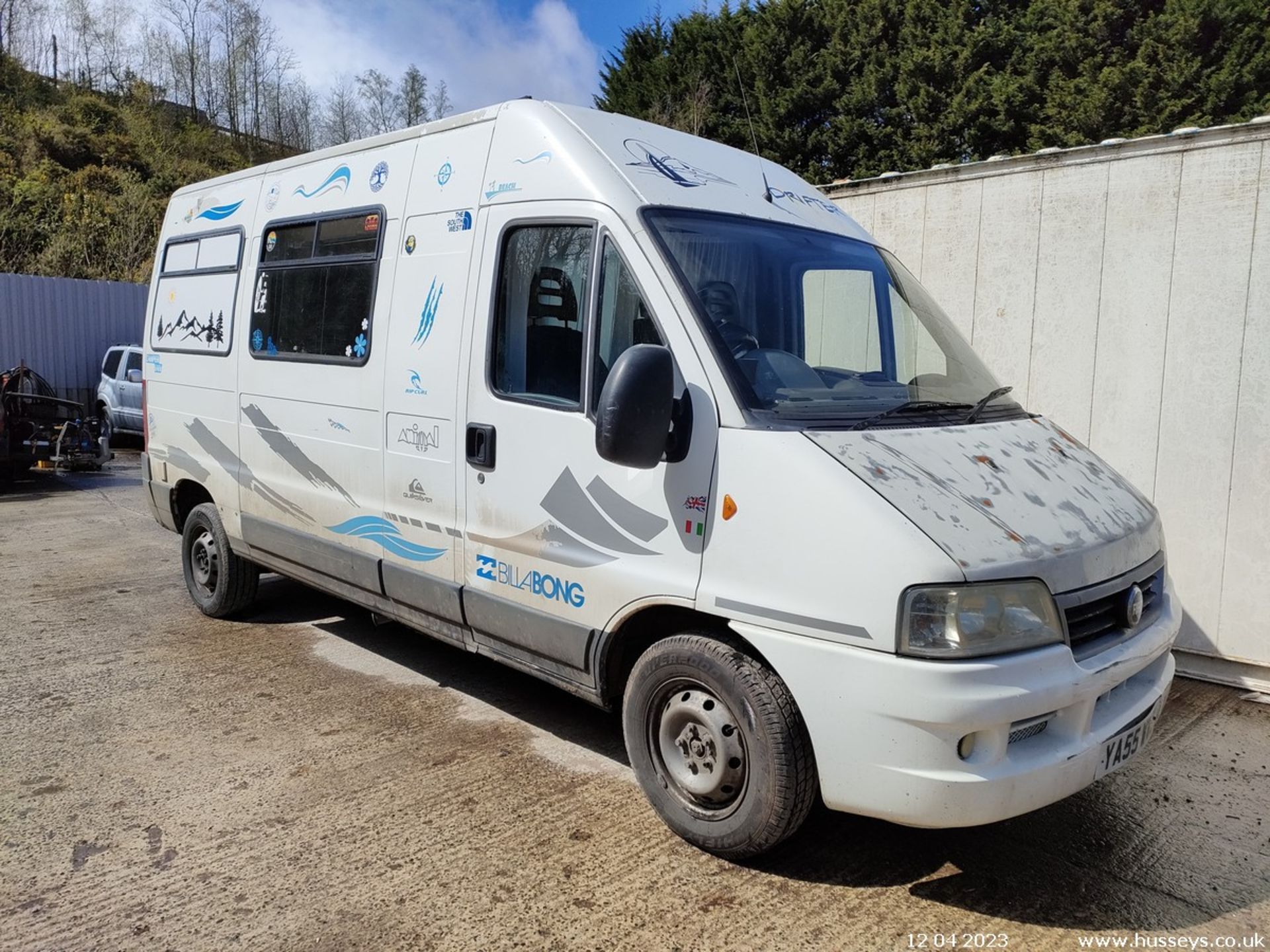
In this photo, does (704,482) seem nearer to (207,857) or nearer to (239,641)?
(207,857)

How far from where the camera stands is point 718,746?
10.4 ft

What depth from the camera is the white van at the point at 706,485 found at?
9.10 feet

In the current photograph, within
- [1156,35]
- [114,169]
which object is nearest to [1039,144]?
[1156,35]

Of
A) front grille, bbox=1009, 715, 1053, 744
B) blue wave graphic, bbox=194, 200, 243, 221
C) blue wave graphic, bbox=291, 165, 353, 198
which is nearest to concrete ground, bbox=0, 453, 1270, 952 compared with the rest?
front grille, bbox=1009, 715, 1053, 744

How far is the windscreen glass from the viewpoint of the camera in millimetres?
3287

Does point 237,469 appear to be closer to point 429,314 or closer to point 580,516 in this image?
point 429,314

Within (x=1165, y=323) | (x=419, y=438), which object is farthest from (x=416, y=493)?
(x=1165, y=323)

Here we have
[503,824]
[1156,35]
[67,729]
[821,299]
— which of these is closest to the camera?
[503,824]

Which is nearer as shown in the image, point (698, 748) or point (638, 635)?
point (698, 748)

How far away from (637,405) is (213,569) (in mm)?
4243

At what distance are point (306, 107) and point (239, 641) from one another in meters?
46.9

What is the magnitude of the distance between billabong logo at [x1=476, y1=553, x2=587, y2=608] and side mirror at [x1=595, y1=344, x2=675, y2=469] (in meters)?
0.72

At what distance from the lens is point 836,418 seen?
3.18 meters

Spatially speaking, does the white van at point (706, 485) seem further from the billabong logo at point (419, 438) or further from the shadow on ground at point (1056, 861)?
the shadow on ground at point (1056, 861)
